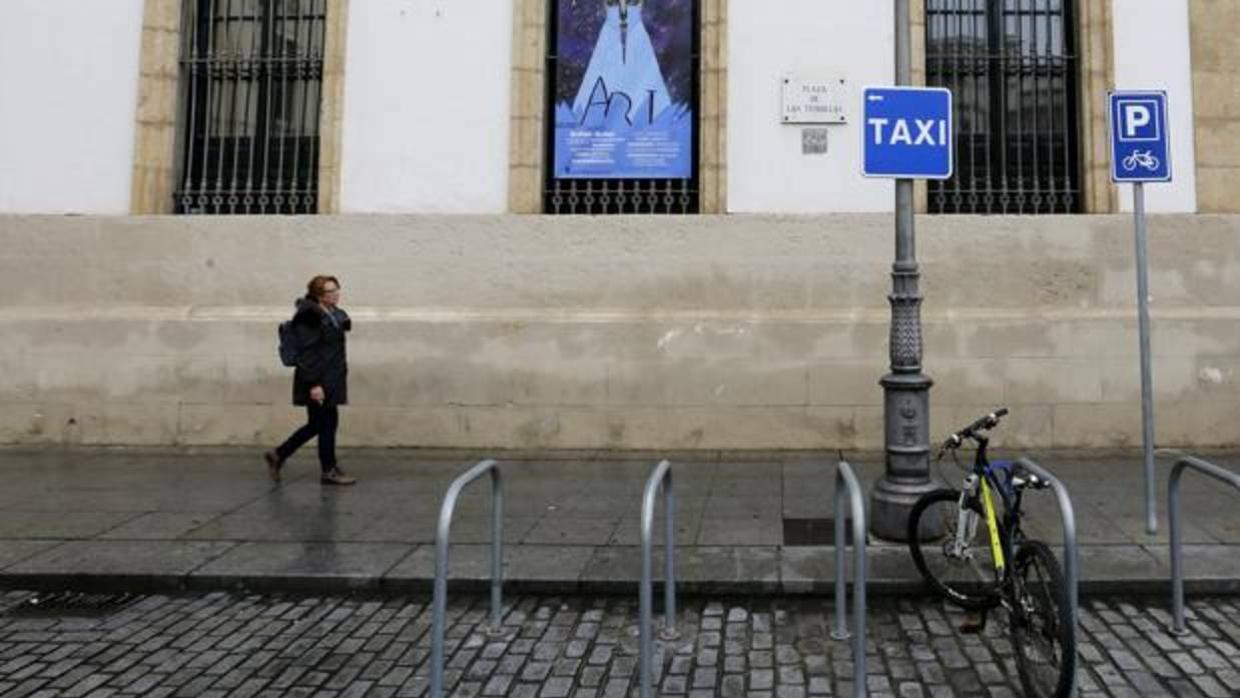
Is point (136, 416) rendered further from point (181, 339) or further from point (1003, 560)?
point (1003, 560)

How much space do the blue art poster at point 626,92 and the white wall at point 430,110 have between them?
70 centimetres

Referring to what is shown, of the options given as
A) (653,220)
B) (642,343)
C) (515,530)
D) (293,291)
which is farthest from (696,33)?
(515,530)

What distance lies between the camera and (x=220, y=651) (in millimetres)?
4418

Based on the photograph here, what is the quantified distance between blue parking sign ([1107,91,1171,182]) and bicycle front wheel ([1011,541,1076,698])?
349cm

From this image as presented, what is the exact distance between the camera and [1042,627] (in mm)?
3709

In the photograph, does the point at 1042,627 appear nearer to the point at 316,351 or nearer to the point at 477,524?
the point at 477,524

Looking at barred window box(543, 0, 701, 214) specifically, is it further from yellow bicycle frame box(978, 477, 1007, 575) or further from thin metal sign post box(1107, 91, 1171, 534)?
yellow bicycle frame box(978, 477, 1007, 575)

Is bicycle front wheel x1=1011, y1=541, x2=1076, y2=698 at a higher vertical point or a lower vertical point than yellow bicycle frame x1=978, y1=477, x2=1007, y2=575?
lower

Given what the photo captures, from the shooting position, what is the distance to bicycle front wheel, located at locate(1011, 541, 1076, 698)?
137 inches

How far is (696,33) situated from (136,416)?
281 inches

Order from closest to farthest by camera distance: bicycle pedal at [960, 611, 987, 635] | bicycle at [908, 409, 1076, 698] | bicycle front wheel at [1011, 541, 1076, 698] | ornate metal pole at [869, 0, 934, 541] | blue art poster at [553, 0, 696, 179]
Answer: bicycle front wheel at [1011, 541, 1076, 698] < bicycle at [908, 409, 1076, 698] < bicycle pedal at [960, 611, 987, 635] < ornate metal pole at [869, 0, 934, 541] < blue art poster at [553, 0, 696, 179]

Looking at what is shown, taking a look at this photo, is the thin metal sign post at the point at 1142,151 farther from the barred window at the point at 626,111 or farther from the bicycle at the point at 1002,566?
the barred window at the point at 626,111

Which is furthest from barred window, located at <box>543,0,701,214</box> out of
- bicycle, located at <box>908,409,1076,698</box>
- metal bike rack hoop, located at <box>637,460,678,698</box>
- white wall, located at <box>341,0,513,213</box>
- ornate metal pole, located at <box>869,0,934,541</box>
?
metal bike rack hoop, located at <box>637,460,678,698</box>

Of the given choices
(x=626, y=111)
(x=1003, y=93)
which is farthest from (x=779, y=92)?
(x=1003, y=93)
